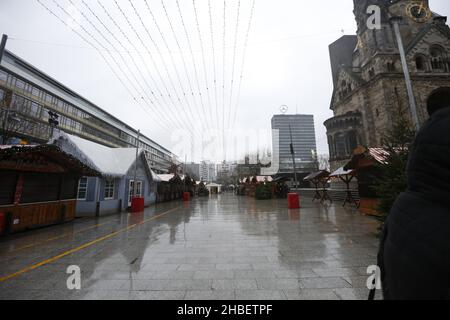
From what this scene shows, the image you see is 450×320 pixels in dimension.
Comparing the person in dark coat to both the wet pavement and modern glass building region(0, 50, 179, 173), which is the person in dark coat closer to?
the wet pavement

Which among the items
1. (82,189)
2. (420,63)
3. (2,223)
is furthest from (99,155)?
(420,63)

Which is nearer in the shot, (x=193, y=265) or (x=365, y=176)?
(x=193, y=265)

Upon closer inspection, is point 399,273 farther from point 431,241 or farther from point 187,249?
point 187,249

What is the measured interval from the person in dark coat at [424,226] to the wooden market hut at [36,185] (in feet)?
35.1

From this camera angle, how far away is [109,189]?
15219 mm

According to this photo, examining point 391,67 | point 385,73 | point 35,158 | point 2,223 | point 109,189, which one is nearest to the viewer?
point 2,223

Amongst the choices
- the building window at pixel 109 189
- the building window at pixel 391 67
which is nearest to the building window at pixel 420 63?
the building window at pixel 391 67

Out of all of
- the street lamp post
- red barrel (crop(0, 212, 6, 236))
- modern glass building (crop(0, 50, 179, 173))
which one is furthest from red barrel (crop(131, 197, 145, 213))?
the street lamp post

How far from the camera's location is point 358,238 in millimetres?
6484

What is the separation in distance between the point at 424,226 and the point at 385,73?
1304 inches

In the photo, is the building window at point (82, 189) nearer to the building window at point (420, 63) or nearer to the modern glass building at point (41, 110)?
the modern glass building at point (41, 110)

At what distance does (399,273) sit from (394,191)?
19.4 ft

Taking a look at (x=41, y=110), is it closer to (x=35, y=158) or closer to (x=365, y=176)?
(x=35, y=158)
